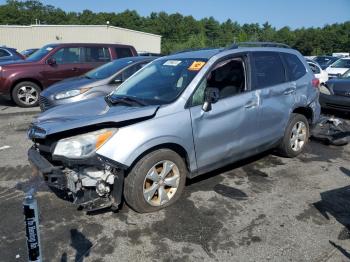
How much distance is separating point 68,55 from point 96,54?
32.1 inches

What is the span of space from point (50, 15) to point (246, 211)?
96.7 meters

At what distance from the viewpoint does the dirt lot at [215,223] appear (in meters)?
3.27

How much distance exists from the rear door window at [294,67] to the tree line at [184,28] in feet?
210

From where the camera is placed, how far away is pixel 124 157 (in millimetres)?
3510

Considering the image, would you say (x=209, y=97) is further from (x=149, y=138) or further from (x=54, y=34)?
(x=54, y=34)

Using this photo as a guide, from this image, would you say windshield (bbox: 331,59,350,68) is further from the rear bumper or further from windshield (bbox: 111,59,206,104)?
windshield (bbox: 111,59,206,104)

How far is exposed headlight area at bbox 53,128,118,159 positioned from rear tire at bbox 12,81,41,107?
7339mm

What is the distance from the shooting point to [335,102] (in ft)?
28.7

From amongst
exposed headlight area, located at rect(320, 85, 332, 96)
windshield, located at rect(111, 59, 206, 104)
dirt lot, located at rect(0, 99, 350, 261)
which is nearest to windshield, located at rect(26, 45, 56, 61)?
dirt lot, located at rect(0, 99, 350, 261)

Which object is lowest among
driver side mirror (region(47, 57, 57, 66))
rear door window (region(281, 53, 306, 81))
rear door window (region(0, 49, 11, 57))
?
driver side mirror (region(47, 57, 57, 66))

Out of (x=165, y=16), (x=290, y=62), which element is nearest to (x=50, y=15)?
(x=165, y=16)

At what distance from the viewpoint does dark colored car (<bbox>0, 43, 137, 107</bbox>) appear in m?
9.96

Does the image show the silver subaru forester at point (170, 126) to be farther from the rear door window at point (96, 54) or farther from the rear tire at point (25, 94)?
the rear door window at point (96, 54)

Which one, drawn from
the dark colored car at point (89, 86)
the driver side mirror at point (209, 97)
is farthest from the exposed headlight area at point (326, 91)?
the driver side mirror at point (209, 97)
